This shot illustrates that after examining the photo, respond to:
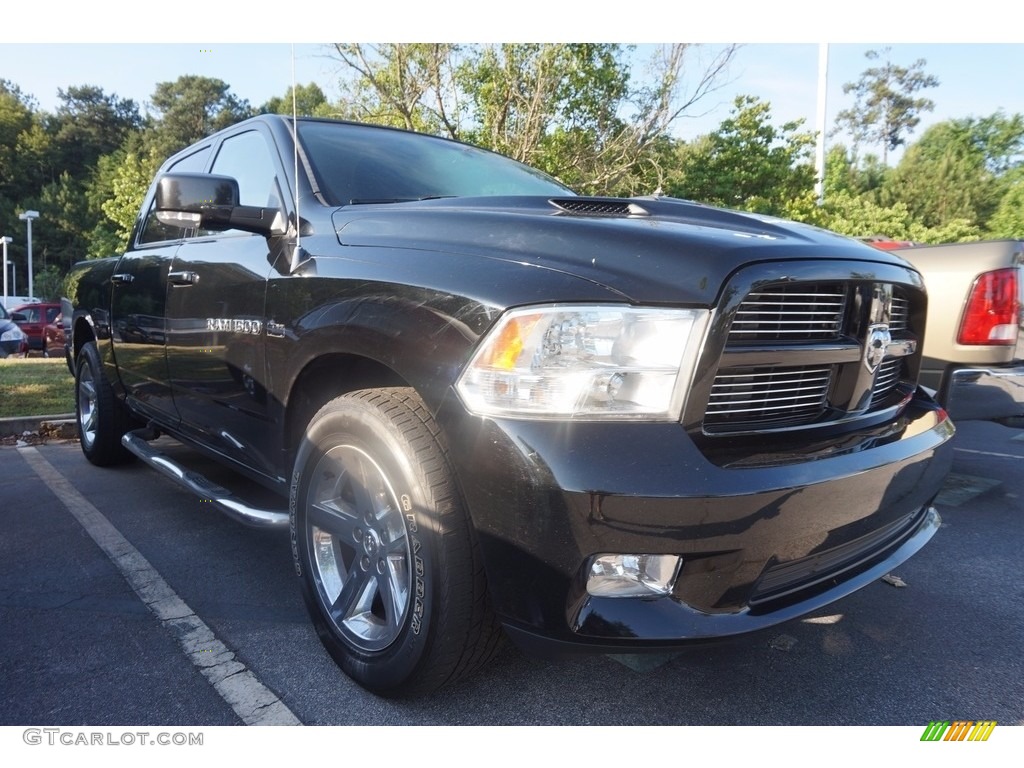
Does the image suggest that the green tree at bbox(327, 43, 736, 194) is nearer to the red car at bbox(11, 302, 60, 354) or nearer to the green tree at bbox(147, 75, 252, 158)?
the green tree at bbox(147, 75, 252, 158)

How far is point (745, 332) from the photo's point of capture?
5.80ft

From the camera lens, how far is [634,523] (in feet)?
5.09

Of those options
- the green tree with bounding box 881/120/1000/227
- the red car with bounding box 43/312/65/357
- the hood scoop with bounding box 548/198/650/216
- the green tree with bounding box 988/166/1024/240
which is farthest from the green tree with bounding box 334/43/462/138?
the green tree with bounding box 881/120/1000/227

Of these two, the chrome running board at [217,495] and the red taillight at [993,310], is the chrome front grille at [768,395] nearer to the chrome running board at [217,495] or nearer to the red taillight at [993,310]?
the chrome running board at [217,495]

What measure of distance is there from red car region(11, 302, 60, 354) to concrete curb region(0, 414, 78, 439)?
18.8 metres

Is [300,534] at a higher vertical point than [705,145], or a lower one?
lower

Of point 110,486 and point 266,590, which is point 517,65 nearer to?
point 110,486

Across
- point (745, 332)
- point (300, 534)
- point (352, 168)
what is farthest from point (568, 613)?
point (352, 168)

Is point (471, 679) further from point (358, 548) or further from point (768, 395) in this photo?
point (768, 395)

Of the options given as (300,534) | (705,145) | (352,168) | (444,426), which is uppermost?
(705,145)

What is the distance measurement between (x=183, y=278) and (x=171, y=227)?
0.73 m

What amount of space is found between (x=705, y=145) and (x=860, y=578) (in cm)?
1370

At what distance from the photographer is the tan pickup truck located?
3629 mm

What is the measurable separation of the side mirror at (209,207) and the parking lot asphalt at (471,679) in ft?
4.75
